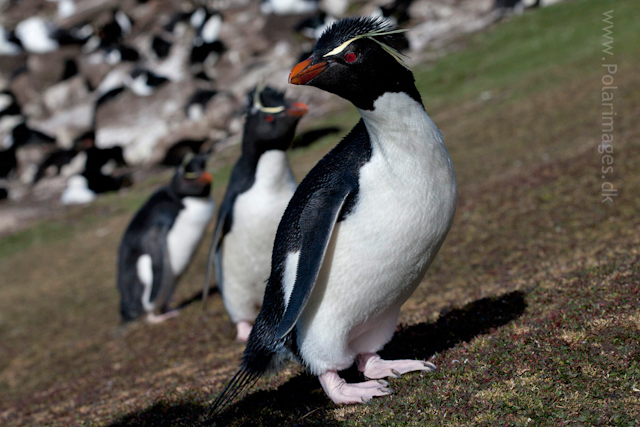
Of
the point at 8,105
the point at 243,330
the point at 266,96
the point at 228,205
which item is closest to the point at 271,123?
the point at 266,96

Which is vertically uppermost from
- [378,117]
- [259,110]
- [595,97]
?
[378,117]

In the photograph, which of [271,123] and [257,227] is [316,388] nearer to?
[257,227]

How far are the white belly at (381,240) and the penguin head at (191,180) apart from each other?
5014mm

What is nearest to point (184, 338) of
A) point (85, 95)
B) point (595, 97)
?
point (595, 97)

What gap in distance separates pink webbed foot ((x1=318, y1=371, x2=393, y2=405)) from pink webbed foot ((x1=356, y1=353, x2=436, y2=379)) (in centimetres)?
10

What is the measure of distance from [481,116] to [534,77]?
8.38ft

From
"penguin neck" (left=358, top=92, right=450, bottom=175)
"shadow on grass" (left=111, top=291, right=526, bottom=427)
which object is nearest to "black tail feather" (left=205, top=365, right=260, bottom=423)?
"shadow on grass" (left=111, top=291, right=526, bottom=427)

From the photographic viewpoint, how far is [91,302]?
10812 mm

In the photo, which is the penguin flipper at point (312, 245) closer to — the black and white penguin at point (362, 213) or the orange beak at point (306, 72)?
the black and white penguin at point (362, 213)

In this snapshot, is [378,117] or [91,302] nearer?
[378,117]

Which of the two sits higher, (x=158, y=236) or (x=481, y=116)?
(x=158, y=236)

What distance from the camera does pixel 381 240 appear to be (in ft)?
10.3

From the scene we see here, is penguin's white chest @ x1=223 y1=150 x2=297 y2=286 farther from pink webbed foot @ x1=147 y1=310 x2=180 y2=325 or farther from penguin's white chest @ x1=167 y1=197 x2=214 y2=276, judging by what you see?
pink webbed foot @ x1=147 y1=310 x2=180 y2=325

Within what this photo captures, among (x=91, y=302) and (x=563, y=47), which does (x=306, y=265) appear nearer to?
(x=91, y=302)
